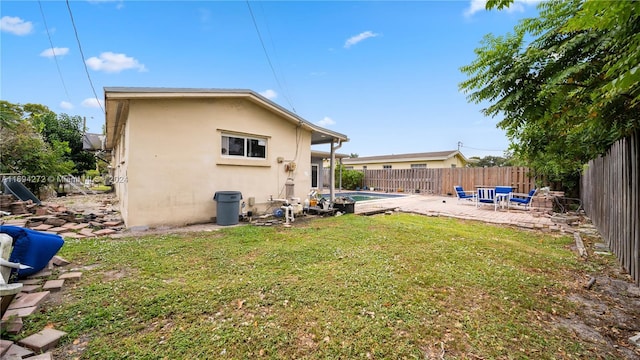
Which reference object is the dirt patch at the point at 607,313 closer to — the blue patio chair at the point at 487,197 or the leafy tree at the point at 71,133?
the blue patio chair at the point at 487,197

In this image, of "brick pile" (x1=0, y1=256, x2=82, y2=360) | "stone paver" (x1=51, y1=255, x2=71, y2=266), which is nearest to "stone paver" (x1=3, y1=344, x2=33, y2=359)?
"brick pile" (x1=0, y1=256, x2=82, y2=360)

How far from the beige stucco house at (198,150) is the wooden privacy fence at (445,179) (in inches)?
562

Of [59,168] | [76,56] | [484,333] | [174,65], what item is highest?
[174,65]

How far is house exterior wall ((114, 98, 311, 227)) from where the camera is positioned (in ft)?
22.8

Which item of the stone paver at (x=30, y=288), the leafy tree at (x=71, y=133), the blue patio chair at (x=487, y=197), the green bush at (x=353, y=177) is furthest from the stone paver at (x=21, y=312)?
the leafy tree at (x=71, y=133)

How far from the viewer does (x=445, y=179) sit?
20.5 m

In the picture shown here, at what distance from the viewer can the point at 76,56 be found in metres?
9.27

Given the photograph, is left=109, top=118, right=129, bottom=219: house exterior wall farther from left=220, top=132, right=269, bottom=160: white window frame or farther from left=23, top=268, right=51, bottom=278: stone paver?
left=23, top=268, right=51, bottom=278: stone paver

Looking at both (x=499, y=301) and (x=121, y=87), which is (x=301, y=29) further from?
(x=499, y=301)

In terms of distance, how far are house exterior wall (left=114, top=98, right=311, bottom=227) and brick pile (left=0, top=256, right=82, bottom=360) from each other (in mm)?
3399

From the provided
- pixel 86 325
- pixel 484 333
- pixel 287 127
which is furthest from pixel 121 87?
pixel 484 333

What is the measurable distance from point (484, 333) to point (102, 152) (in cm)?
2748

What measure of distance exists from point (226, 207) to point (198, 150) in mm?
1958

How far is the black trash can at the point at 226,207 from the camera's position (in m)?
7.75
